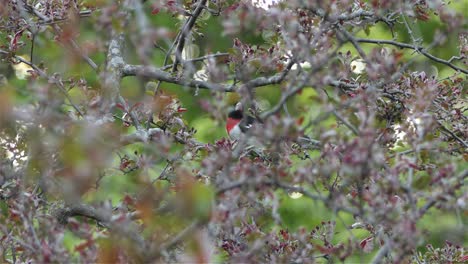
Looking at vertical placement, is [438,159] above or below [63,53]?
below

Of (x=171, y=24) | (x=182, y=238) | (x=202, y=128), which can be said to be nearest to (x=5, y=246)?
(x=182, y=238)

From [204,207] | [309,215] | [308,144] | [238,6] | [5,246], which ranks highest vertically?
[204,207]

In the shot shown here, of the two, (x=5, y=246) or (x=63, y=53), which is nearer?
(x=63, y=53)

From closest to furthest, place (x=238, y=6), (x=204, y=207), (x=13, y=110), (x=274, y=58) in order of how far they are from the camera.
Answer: (x=204, y=207), (x=13, y=110), (x=238, y=6), (x=274, y=58)

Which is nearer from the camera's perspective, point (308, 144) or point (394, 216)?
point (394, 216)

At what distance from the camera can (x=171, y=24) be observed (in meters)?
8.30

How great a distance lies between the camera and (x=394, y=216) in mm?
2012

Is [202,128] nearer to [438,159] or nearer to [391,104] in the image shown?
[391,104]

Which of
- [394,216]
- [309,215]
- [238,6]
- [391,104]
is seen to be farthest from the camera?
[309,215]

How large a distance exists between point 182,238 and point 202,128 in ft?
16.4

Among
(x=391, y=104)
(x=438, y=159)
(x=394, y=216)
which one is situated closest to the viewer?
(x=394, y=216)

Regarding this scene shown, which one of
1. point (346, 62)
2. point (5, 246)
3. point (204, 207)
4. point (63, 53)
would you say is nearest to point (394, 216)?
point (204, 207)

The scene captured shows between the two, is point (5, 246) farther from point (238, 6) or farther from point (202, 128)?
point (202, 128)

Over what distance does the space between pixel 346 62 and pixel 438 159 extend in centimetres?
126
